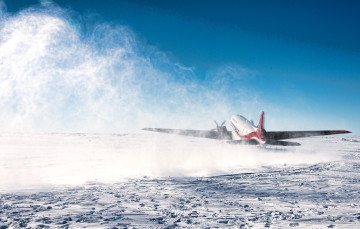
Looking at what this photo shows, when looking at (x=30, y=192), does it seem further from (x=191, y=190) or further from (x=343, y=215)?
(x=343, y=215)

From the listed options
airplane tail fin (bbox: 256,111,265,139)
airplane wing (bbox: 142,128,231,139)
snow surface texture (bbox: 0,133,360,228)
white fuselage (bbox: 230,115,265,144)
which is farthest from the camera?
airplane wing (bbox: 142,128,231,139)

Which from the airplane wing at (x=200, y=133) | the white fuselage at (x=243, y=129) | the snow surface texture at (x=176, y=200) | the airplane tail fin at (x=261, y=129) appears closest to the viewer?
the snow surface texture at (x=176, y=200)

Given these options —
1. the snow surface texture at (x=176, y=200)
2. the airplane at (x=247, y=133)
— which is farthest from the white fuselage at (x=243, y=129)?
the snow surface texture at (x=176, y=200)

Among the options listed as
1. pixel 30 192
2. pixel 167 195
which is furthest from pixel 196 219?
pixel 30 192

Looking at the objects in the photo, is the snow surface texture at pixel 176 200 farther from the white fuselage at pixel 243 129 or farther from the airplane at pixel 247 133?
the white fuselage at pixel 243 129

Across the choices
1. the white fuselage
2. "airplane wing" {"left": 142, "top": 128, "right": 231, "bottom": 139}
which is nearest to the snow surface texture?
the white fuselage

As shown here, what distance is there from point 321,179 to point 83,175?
17149 millimetres

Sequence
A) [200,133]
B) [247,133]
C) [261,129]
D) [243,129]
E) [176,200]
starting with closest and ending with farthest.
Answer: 1. [176,200]
2. [261,129]
3. [247,133]
4. [243,129]
5. [200,133]

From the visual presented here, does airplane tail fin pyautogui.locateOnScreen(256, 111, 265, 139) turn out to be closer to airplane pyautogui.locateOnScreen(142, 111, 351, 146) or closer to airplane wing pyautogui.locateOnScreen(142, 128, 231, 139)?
airplane pyautogui.locateOnScreen(142, 111, 351, 146)

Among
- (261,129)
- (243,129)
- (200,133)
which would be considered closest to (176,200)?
(261,129)

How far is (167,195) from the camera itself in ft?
36.4

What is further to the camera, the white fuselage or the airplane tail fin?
the white fuselage

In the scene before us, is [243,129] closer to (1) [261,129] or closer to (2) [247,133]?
(2) [247,133]

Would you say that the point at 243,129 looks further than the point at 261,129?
Yes
